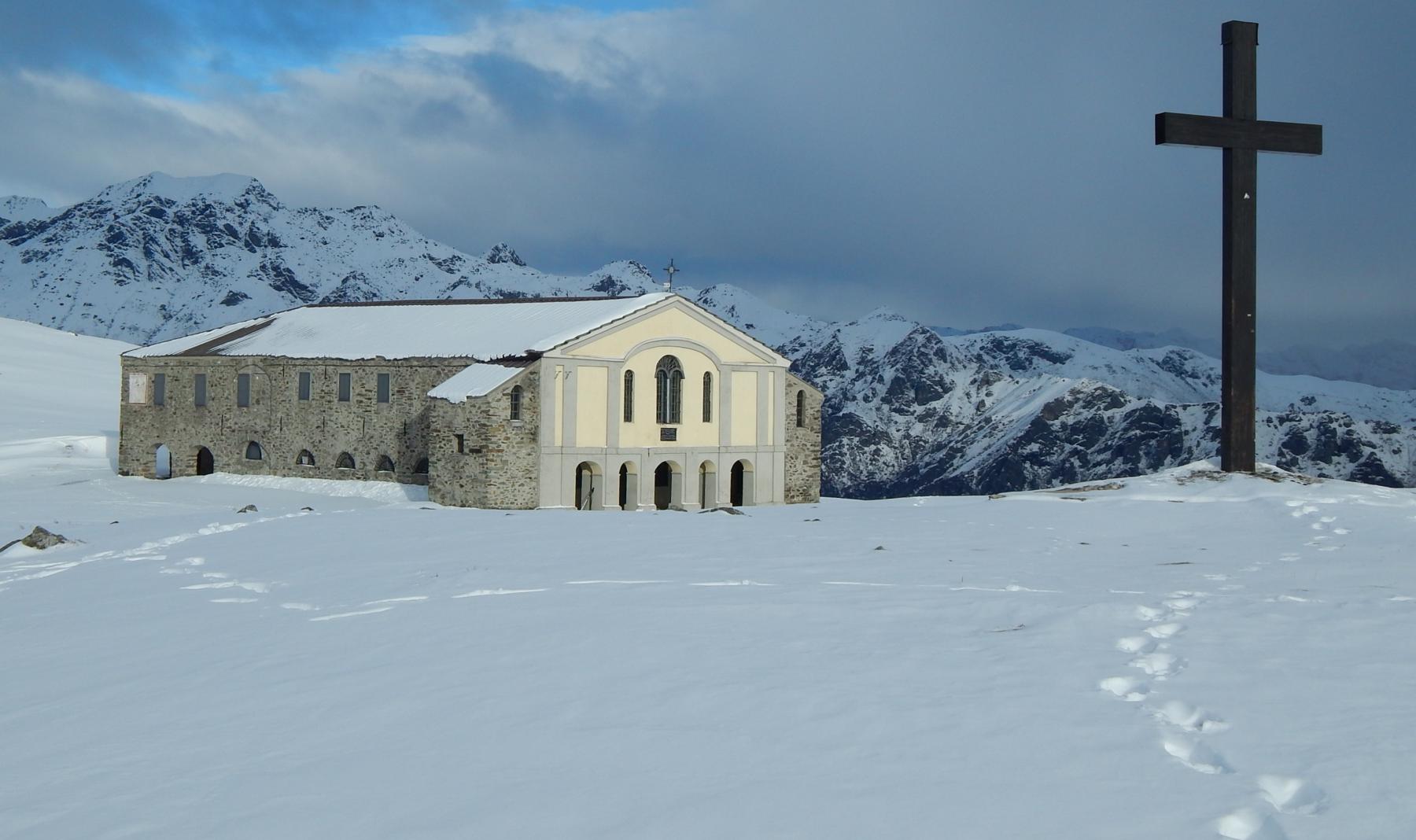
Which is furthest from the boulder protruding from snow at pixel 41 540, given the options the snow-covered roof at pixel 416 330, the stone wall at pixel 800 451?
the stone wall at pixel 800 451

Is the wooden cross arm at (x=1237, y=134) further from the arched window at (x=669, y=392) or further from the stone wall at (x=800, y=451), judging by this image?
the stone wall at (x=800, y=451)

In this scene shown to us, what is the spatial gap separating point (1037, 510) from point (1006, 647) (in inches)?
563

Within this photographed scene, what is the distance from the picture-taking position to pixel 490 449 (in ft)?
122

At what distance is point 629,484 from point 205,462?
61.8ft

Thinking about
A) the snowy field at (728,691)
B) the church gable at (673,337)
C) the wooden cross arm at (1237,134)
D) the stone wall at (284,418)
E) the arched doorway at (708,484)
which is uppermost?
the wooden cross arm at (1237,134)

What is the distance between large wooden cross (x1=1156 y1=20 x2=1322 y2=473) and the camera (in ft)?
82.5

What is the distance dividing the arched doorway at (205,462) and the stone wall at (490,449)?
15.2m

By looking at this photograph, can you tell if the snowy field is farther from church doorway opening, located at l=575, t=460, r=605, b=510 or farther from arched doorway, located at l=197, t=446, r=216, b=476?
arched doorway, located at l=197, t=446, r=216, b=476

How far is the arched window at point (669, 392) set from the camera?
1651 inches

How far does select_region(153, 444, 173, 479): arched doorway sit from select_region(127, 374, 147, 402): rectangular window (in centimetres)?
198

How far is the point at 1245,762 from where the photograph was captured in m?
8.16

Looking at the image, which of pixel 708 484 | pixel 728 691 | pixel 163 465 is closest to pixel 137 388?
pixel 163 465

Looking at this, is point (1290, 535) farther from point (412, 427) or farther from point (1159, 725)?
point (412, 427)

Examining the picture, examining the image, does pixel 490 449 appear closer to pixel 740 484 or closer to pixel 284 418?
pixel 740 484
